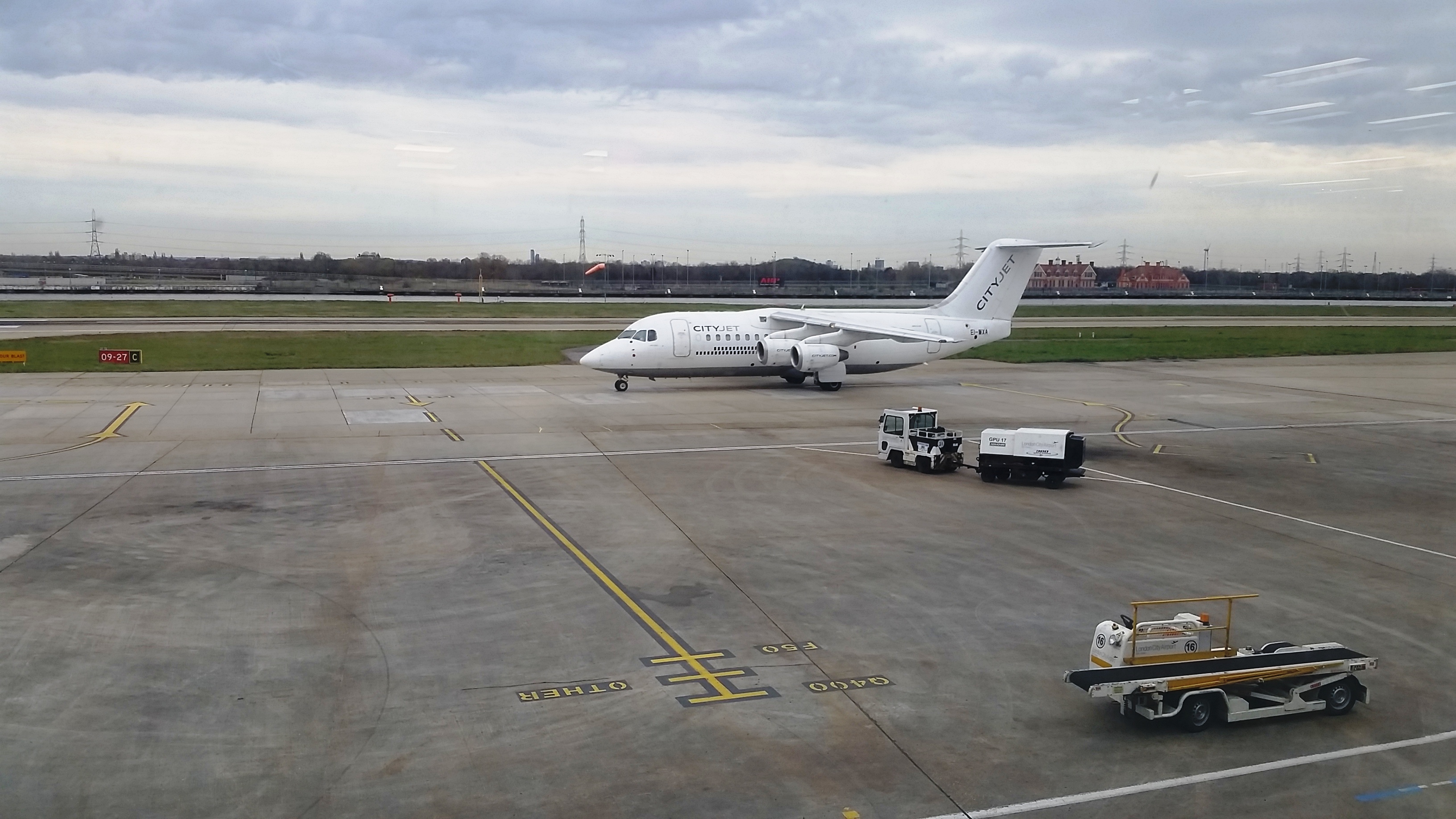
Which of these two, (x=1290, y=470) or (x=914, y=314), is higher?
(x=914, y=314)

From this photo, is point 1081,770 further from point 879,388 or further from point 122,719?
point 879,388

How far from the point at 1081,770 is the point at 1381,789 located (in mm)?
3211

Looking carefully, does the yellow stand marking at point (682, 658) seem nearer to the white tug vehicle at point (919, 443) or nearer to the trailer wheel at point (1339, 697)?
the trailer wheel at point (1339, 697)

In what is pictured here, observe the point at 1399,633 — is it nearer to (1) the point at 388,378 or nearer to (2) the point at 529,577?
(2) the point at 529,577

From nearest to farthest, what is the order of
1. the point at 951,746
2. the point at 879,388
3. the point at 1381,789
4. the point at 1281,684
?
the point at 1381,789
the point at 951,746
the point at 1281,684
the point at 879,388

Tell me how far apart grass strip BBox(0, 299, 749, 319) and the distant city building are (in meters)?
55.8

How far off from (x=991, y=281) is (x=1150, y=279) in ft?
295

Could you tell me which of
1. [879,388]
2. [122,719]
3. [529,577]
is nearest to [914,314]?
[879,388]

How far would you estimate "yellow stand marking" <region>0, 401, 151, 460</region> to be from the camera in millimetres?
31672

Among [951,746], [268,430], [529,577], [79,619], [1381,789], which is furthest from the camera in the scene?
[268,430]

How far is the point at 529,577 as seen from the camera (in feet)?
64.3

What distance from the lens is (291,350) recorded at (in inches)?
2554

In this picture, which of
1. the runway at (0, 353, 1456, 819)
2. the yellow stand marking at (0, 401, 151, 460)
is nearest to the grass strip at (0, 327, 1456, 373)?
the yellow stand marking at (0, 401, 151, 460)

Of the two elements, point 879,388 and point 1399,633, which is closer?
point 1399,633
